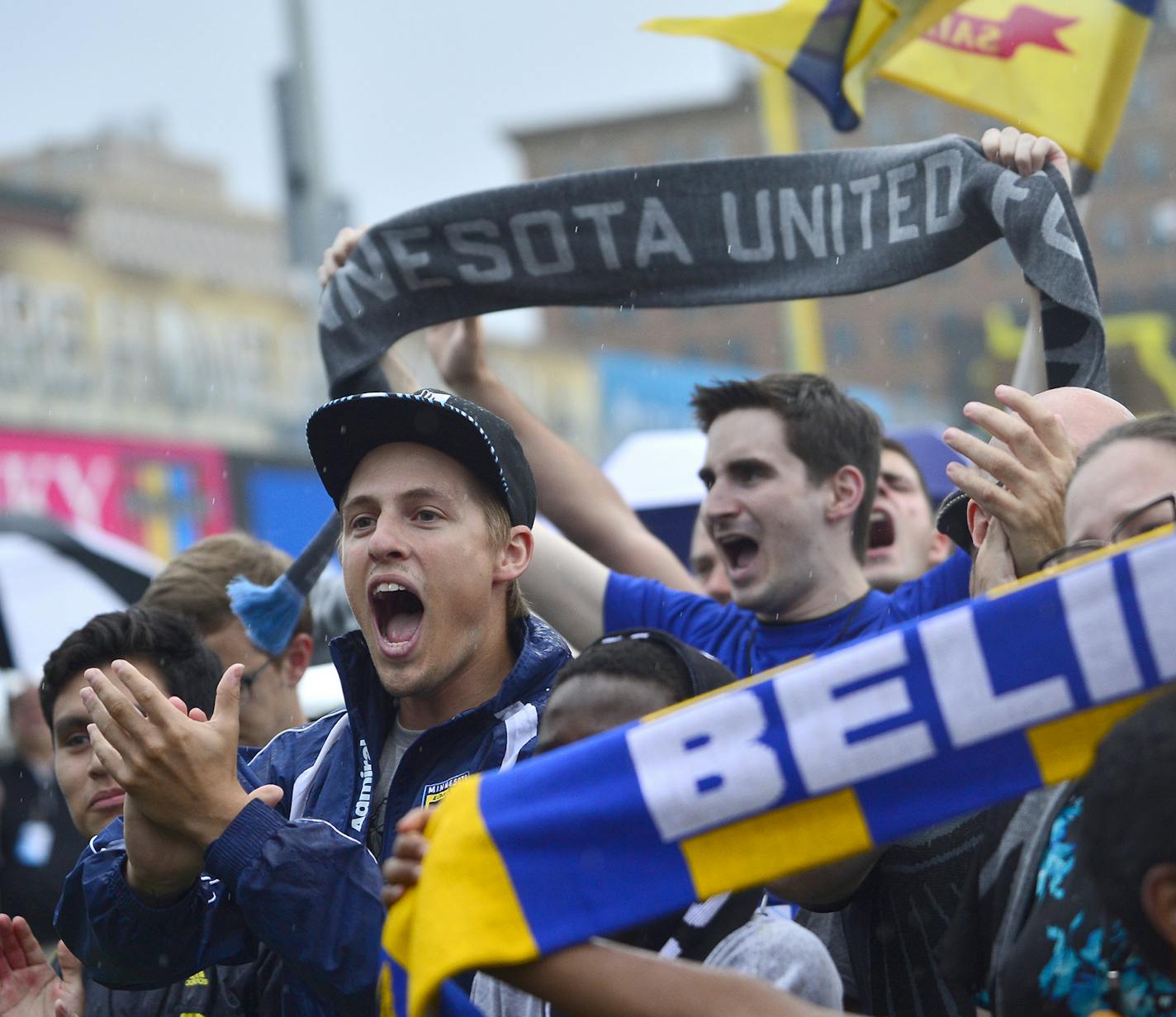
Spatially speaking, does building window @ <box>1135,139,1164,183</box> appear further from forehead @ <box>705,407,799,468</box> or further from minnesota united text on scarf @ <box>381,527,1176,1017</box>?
minnesota united text on scarf @ <box>381,527,1176,1017</box>

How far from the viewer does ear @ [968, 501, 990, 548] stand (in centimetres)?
300

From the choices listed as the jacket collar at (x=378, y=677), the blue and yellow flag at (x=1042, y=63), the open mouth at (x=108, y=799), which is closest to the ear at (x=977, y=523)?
the jacket collar at (x=378, y=677)

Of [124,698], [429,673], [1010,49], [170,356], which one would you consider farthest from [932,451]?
[170,356]

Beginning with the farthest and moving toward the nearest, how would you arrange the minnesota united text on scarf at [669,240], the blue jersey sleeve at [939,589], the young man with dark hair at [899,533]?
the young man with dark hair at [899,533] → the minnesota united text on scarf at [669,240] → the blue jersey sleeve at [939,589]

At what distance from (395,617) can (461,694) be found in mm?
175

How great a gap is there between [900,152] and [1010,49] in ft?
2.82

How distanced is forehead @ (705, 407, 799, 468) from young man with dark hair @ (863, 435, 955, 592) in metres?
Result: 0.82

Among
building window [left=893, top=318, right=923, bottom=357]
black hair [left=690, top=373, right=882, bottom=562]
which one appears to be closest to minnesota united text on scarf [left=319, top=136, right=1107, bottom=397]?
black hair [left=690, top=373, right=882, bottom=562]

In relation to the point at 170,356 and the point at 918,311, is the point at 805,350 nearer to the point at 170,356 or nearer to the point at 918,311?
the point at 170,356

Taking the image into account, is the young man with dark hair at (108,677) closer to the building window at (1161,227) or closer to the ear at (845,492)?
the ear at (845,492)

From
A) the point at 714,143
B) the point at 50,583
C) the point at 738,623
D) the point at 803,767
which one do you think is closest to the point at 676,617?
the point at 738,623

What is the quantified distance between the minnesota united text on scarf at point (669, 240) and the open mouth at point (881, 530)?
4.18 feet

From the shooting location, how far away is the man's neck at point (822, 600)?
396 cm

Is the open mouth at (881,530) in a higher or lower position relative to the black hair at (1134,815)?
higher
